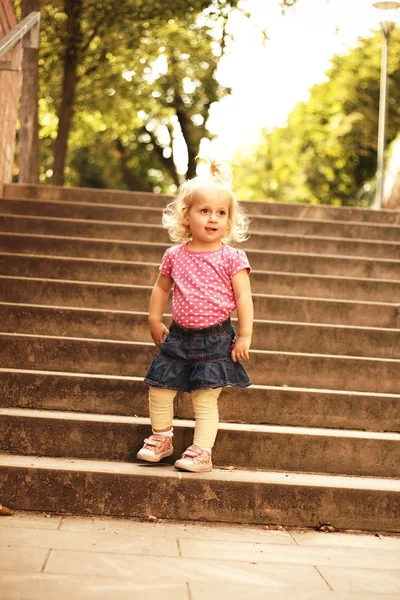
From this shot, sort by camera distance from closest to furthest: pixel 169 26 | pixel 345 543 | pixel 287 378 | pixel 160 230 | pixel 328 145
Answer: pixel 345 543, pixel 287 378, pixel 160 230, pixel 169 26, pixel 328 145

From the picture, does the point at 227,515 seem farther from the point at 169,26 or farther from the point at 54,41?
the point at 169,26

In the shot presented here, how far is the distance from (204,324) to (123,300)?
6.17ft

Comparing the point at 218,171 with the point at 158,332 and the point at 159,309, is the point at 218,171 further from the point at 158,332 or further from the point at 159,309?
the point at 158,332

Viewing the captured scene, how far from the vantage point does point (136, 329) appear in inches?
225

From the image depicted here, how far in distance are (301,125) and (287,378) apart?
105 ft

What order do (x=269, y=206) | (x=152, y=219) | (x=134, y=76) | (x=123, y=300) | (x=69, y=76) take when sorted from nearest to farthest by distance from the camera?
(x=123, y=300)
(x=152, y=219)
(x=269, y=206)
(x=69, y=76)
(x=134, y=76)

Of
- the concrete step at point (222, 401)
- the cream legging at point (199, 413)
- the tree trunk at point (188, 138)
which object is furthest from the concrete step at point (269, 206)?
the tree trunk at point (188, 138)

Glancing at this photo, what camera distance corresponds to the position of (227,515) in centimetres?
413

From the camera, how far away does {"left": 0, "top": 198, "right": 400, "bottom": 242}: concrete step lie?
820cm

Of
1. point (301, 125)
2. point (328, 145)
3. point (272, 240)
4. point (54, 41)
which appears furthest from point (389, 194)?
point (301, 125)

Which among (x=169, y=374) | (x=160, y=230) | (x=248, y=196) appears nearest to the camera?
(x=169, y=374)

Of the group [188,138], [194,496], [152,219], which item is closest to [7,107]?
[152,219]

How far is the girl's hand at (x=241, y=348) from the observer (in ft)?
14.1

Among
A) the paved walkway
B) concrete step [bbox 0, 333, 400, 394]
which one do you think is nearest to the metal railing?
concrete step [bbox 0, 333, 400, 394]
